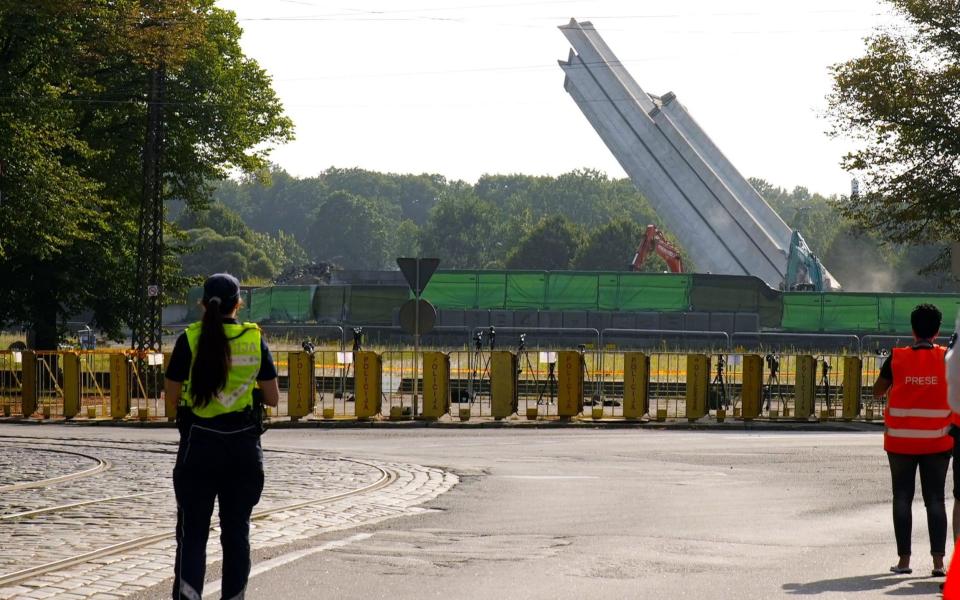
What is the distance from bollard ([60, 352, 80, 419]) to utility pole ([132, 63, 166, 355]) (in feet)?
16.6

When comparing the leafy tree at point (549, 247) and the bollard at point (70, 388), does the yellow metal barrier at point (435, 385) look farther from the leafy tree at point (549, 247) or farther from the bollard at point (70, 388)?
the leafy tree at point (549, 247)

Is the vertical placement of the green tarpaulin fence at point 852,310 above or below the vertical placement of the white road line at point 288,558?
above

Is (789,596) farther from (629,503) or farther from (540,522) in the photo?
(629,503)

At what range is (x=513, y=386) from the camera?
26.0 metres

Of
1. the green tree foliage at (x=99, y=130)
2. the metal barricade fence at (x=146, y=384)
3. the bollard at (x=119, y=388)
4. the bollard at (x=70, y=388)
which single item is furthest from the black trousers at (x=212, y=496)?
the green tree foliage at (x=99, y=130)

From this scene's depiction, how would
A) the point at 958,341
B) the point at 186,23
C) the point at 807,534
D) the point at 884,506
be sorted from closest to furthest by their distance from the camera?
the point at 958,341 → the point at 807,534 → the point at 884,506 → the point at 186,23

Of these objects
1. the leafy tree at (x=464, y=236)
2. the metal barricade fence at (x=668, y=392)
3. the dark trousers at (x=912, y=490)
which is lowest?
the dark trousers at (x=912, y=490)

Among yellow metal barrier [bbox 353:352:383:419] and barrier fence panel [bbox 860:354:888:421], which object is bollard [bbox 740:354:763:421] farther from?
yellow metal barrier [bbox 353:352:383:419]

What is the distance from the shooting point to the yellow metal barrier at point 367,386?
84.1ft

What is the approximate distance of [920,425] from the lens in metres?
9.22

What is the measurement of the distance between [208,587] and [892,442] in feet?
13.5

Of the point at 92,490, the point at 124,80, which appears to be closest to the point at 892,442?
the point at 92,490

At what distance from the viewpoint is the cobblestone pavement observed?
8.84 m

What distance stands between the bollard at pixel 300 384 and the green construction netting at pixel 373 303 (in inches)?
1437
